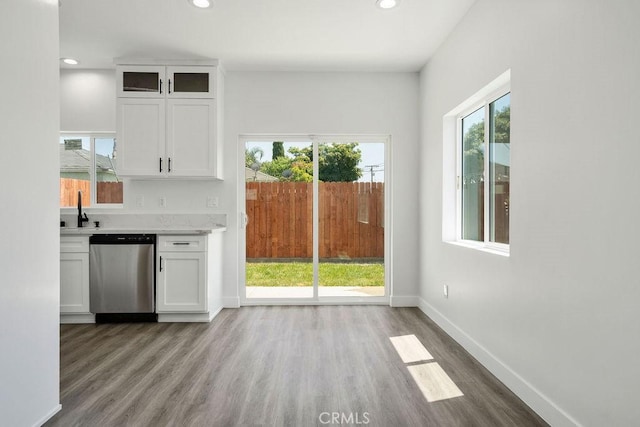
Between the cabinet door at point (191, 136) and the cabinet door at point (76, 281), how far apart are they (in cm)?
122

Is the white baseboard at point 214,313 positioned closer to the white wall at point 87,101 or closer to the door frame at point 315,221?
the door frame at point 315,221

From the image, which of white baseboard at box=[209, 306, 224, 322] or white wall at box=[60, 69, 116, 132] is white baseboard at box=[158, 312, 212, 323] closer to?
white baseboard at box=[209, 306, 224, 322]

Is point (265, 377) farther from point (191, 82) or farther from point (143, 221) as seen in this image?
point (191, 82)

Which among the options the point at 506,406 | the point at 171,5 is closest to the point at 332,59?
the point at 171,5

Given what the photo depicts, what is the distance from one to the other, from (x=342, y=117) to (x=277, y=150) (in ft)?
2.78

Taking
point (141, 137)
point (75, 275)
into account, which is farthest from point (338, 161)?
point (75, 275)

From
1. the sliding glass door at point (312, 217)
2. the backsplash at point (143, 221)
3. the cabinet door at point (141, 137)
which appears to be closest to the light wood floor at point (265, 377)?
the sliding glass door at point (312, 217)

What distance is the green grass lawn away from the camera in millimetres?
4660

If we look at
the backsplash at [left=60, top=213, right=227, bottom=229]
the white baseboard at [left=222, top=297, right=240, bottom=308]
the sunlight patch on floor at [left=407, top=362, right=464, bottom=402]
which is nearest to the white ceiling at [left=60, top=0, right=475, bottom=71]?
the backsplash at [left=60, top=213, right=227, bottom=229]

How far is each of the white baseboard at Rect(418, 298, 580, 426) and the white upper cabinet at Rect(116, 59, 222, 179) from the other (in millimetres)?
2864

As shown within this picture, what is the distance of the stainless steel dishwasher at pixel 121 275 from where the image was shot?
3850 millimetres

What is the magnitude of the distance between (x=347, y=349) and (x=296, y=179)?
2.20 metres

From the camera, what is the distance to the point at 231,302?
4.49 metres

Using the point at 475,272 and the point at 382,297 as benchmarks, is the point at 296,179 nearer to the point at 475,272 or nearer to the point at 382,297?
the point at 382,297
